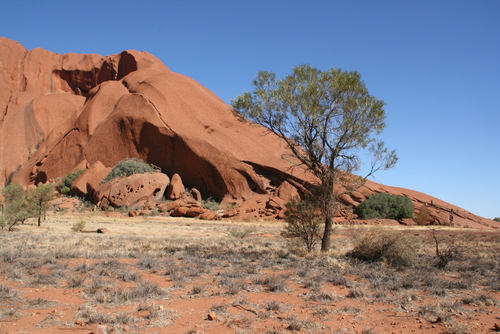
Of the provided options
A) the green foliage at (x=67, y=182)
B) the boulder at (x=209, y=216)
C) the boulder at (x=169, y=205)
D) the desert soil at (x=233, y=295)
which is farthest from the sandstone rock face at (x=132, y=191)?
the desert soil at (x=233, y=295)

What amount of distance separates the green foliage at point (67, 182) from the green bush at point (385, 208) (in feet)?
103

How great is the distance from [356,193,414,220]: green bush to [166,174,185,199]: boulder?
702 inches

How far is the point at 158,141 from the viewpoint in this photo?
42.8 m

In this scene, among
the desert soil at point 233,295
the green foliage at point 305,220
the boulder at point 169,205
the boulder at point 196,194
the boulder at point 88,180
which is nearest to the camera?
the desert soil at point 233,295

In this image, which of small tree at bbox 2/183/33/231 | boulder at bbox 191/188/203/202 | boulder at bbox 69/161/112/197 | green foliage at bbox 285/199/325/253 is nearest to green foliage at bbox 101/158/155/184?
boulder at bbox 69/161/112/197

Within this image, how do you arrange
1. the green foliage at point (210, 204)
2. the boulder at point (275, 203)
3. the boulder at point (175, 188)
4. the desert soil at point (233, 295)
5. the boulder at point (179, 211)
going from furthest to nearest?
the boulder at point (175, 188)
the green foliage at point (210, 204)
the boulder at point (275, 203)
the boulder at point (179, 211)
the desert soil at point (233, 295)

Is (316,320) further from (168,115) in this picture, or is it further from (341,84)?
(168,115)

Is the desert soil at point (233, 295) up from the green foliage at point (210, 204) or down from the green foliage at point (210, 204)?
down

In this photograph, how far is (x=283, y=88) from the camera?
12.9 m

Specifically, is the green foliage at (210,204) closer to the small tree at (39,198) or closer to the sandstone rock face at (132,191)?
the sandstone rock face at (132,191)

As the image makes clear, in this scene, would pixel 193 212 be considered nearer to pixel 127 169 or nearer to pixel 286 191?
pixel 286 191

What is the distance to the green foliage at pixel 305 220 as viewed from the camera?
1261 centimetres

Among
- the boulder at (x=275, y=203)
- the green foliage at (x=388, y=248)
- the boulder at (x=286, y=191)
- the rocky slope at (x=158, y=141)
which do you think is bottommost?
the green foliage at (x=388, y=248)

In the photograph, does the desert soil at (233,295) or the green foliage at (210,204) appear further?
the green foliage at (210,204)
